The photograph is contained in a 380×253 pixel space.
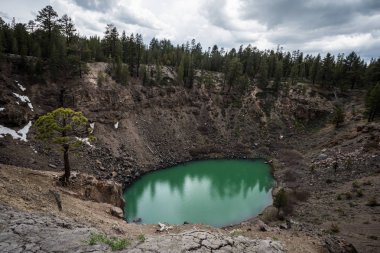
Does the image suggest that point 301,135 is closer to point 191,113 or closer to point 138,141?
point 191,113

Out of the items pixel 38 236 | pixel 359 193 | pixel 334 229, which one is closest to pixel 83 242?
pixel 38 236

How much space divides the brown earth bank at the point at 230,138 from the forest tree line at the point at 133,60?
3.35 m

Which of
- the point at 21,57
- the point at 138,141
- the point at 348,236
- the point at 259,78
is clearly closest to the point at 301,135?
the point at 259,78

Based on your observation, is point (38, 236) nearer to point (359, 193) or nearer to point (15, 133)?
point (15, 133)

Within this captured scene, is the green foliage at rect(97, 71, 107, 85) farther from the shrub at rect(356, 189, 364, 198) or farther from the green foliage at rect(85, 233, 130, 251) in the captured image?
the green foliage at rect(85, 233, 130, 251)

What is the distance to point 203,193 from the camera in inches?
2020

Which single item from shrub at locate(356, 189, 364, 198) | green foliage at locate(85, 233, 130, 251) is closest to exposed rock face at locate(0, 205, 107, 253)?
green foliage at locate(85, 233, 130, 251)

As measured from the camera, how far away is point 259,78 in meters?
90.8

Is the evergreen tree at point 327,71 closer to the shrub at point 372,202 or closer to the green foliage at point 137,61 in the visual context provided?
the green foliage at point 137,61

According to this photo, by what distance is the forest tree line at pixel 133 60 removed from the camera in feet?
194

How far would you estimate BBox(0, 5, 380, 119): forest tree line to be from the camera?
59.1 metres

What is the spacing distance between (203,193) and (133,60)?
4137cm

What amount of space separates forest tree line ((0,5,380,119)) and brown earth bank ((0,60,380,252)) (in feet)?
11.0

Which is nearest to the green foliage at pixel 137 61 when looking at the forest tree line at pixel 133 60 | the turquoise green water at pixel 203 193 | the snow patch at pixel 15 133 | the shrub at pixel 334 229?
the forest tree line at pixel 133 60
